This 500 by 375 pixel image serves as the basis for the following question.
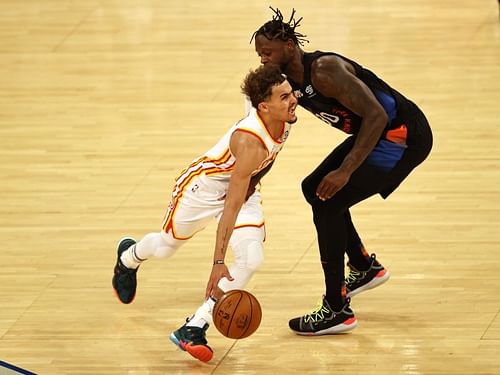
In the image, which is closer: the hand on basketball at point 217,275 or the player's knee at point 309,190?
the hand on basketball at point 217,275

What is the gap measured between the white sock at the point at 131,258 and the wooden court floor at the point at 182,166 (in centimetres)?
25

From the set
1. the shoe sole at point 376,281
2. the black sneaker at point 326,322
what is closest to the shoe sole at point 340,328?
the black sneaker at point 326,322

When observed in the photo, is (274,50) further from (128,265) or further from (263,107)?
(128,265)

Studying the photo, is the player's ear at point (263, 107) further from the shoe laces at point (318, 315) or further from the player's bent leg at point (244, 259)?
the shoe laces at point (318, 315)

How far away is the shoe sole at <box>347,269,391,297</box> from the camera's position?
6.05 m

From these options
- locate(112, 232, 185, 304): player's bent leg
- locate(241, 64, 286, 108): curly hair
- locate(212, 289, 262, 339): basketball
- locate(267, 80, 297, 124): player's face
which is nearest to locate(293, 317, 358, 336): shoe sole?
locate(212, 289, 262, 339): basketball

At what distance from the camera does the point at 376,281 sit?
6059 millimetres

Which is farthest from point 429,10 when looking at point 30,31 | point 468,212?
point 468,212

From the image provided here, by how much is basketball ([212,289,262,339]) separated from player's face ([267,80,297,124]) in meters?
0.80

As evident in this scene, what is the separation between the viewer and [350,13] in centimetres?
1138

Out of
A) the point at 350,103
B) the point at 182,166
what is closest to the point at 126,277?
the point at 350,103

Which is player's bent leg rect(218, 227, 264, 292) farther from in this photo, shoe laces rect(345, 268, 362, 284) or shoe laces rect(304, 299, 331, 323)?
shoe laces rect(345, 268, 362, 284)

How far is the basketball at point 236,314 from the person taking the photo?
5141 mm

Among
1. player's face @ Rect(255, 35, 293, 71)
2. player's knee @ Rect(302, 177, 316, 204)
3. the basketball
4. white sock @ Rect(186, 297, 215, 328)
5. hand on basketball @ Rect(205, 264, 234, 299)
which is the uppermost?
player's face @ Rect(255, 35, 293, 71)
